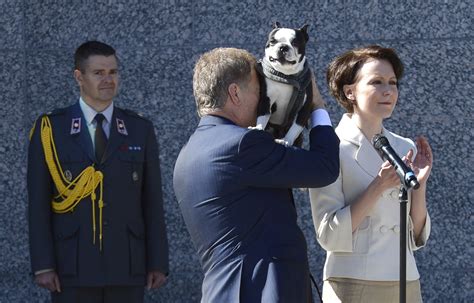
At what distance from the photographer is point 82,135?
481cm

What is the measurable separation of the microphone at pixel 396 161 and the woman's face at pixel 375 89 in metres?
0.22

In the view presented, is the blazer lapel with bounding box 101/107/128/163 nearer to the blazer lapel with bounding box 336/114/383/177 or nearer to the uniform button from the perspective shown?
the blazer lapel with bounding box 336/114/383/177

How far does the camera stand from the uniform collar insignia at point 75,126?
15.8 feet

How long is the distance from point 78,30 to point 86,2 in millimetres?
153

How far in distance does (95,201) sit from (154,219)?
279 millimetres

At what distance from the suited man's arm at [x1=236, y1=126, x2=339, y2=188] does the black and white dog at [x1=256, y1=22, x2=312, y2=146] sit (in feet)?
0.33

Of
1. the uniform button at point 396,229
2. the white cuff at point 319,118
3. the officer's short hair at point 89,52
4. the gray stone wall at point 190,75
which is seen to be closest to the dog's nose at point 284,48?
the white cuff at point 319,118

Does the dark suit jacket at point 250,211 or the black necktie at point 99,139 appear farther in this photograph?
the black necktie at point 99,139

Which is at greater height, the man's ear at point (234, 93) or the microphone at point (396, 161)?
the man's ear at point (234, 93)

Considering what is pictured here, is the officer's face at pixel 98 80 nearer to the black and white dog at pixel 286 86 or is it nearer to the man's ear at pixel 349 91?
the man's ear at pixel 349 91

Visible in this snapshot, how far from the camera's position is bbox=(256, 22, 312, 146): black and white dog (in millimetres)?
3498

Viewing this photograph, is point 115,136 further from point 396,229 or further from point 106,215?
point 396,229

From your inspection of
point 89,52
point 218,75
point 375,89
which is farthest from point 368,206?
point 89,52

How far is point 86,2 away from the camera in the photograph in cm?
596
